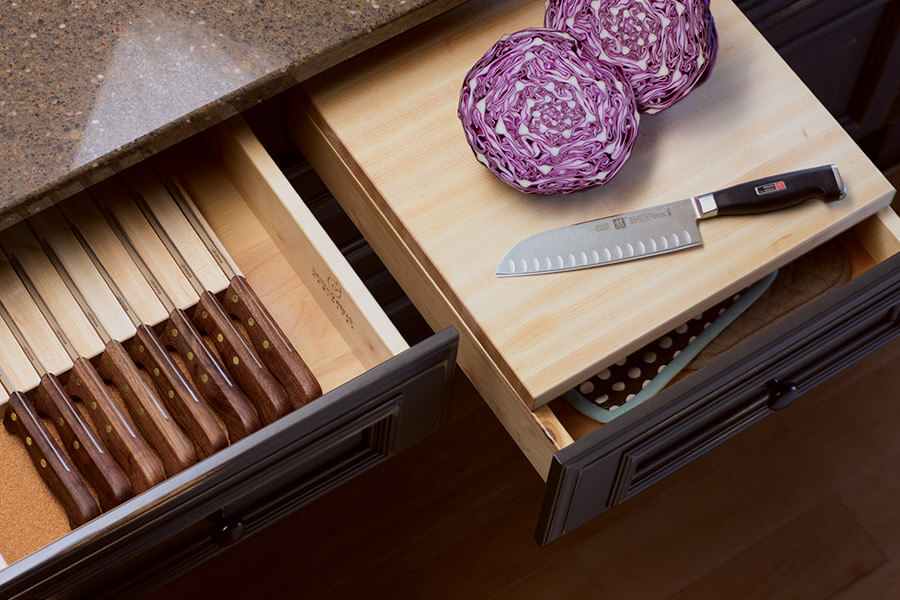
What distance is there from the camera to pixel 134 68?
0.86 metres

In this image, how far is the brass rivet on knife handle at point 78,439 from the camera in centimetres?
85

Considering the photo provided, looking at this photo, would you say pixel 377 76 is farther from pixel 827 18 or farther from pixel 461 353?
pixel 827 18

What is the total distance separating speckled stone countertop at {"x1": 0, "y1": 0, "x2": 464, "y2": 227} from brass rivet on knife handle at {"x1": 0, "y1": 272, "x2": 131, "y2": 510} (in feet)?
0.52

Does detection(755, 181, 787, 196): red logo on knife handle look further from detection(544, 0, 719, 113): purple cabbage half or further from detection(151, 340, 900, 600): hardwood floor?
detection(151, 340, 900, 600): hardwood floor

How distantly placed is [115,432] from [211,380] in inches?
3.6

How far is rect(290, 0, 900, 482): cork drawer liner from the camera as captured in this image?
870 mm

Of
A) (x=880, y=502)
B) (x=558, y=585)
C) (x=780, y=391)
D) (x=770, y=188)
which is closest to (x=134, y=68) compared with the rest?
(x=770, y=188)

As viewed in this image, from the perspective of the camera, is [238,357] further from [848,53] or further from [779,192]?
[848,53]

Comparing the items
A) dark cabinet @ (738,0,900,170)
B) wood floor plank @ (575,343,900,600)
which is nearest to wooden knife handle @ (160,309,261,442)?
wood floor plank @ (575,343,900,600)

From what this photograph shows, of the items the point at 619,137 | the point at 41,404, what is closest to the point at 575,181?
the point at 619,137

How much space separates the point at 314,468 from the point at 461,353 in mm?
178

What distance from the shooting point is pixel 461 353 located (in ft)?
3.09

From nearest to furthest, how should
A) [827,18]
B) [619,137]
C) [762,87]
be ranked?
[619,137] → [762,87] → [827,18]

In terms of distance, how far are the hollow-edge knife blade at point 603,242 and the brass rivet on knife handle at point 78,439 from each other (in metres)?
0.36
